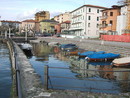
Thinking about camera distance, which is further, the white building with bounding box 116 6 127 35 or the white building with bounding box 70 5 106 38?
the white building with bounding box 70 5 106 38

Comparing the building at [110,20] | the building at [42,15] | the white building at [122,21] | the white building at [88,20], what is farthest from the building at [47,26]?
the white building at [122,21]

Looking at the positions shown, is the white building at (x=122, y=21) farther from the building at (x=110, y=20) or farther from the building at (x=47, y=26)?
the building at (x=47, y=26)

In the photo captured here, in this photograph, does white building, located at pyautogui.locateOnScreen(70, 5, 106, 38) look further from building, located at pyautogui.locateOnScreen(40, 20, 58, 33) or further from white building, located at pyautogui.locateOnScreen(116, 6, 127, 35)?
building, located at pyautogui.locateOnScreen(40, 20, 58, 33)

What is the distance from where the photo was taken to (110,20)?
56.4m

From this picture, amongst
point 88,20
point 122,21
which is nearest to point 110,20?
point 122,21

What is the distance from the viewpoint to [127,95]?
7359 millimetres

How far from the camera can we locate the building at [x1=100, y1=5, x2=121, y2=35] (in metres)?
55.0

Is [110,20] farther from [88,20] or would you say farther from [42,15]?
[42,15]

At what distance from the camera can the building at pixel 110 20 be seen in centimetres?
5503

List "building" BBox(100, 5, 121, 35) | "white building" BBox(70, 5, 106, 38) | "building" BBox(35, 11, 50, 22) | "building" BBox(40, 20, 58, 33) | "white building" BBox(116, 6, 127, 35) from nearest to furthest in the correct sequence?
"white building" BBox(116, 6, 127, 35) < "building" BBox(100, 5, 121, 35) < "white building" BBox(70, 5, 106, 38) < "building" BBox(40, 20, 58, 33) < "building" BBox(35, 11, 50, 22)

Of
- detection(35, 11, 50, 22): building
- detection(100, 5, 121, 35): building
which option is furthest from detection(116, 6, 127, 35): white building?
detection(35, 11, 50, 22): building

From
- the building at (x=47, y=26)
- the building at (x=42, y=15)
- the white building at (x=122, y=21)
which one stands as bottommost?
the white building at (x=122, y=21)

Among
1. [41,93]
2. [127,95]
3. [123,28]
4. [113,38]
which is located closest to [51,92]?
[41,93]

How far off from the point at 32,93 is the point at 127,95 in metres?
4.75
